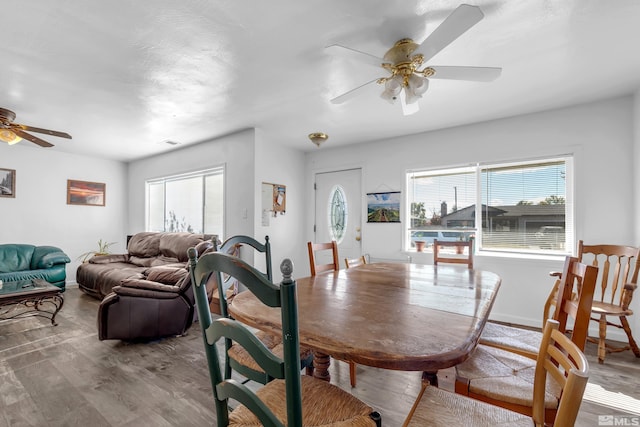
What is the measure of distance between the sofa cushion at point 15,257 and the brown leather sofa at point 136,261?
0.67 meters

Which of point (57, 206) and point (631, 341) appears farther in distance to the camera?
point (57, 206)

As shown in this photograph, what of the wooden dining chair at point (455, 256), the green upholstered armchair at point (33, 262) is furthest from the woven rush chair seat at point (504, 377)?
the green upholstered armchair at point (33, 262)

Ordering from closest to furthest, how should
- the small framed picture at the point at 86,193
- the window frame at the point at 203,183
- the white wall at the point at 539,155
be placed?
the white wall at the point at 539,155, the window frame at the point at 203,183, the small framed picture at the point at 86,193

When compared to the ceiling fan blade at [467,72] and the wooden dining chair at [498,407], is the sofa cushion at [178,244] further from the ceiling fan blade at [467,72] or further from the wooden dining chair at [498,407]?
the wooden dining chair at [498,407]

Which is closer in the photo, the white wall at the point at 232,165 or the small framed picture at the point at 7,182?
the white wall at the point at 232,165

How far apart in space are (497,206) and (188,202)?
188 inches

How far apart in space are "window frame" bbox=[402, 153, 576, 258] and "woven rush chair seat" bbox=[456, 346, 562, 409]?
2.38 meters

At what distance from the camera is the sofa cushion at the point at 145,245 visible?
4750 mm

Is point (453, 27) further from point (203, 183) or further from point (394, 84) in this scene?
point (203, 183)

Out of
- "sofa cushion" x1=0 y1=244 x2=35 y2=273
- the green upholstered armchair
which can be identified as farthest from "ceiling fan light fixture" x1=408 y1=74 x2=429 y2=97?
"sofa cushion" x1=0 y1=244 x2=35 y2=273

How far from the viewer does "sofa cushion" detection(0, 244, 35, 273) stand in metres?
4.18

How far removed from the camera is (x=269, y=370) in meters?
0.72

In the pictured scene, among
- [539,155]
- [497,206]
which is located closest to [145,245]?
[497,206]

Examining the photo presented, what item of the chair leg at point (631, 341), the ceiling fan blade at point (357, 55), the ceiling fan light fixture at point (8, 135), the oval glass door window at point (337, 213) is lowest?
the chair leg at point (631, 341)
